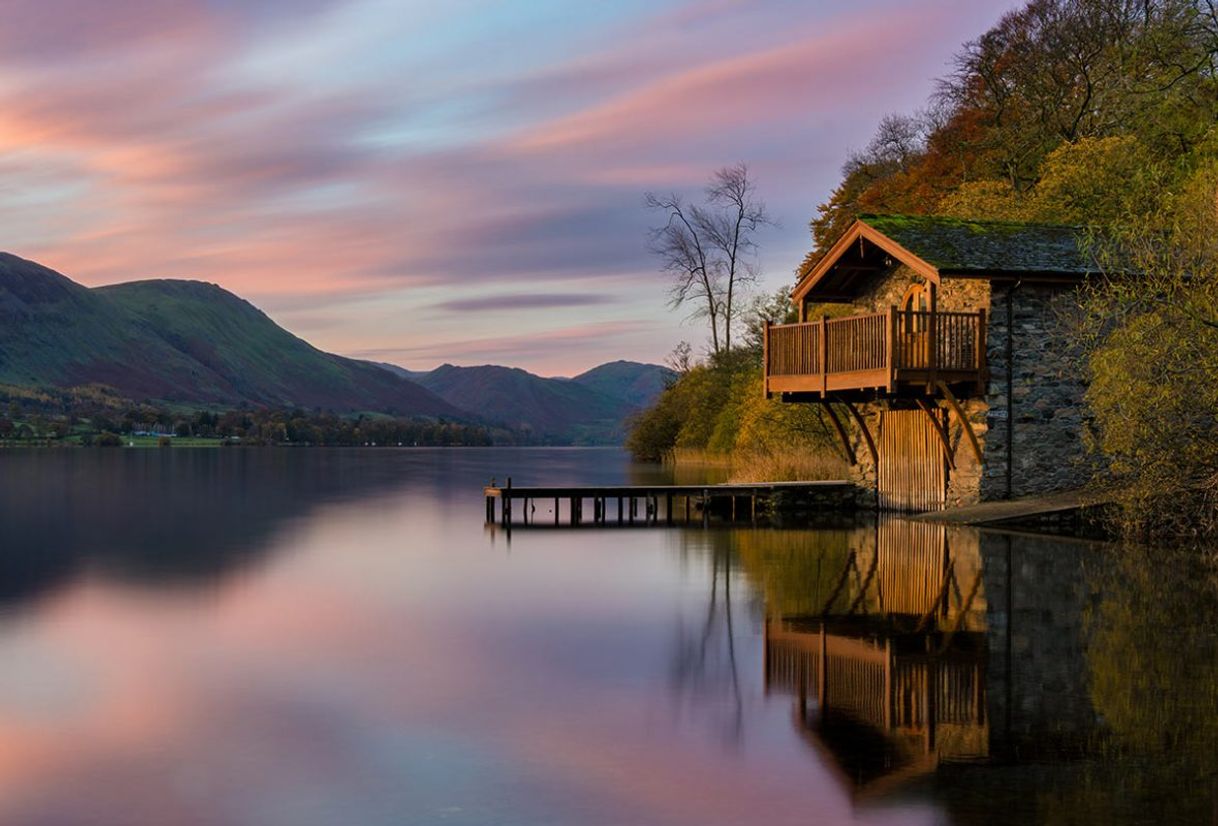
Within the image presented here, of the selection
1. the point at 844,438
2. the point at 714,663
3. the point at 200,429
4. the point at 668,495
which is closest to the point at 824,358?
the point at 844,438

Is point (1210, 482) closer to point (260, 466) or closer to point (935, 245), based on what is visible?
point (935, 245)

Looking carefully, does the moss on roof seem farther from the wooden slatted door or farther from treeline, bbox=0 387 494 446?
treeline, bbox=0 387 494 446

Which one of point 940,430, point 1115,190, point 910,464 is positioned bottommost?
point 910,464

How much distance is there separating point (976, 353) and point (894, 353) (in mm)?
1946

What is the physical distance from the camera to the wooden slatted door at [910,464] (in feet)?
99.3

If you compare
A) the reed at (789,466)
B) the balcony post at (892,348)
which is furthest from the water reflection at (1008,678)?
the reed at (789,466)

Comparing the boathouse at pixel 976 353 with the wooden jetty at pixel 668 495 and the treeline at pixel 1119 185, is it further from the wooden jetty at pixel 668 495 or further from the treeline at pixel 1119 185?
the wooden jetty at pixel 668 495

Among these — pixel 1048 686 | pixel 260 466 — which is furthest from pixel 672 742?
pixel 260 466

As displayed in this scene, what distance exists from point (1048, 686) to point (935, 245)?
1833 cm

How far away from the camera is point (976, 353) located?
27.6 m

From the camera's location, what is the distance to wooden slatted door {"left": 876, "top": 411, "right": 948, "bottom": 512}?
99.3 feet

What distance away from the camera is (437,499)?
1847 inches

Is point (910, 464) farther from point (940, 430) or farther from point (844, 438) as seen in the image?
point (844, 438)

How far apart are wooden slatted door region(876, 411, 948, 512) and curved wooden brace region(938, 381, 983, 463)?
1666 mm
